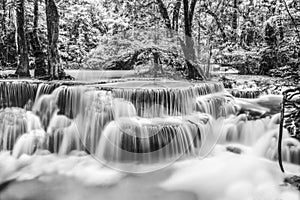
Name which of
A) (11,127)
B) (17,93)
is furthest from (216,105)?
(17,93)

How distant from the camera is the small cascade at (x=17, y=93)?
6.23 m

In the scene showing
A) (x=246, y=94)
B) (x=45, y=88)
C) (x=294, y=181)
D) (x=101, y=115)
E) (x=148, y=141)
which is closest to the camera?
(x=294, y=181)

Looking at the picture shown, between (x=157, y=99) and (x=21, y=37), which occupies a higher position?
(x=21, y=37)

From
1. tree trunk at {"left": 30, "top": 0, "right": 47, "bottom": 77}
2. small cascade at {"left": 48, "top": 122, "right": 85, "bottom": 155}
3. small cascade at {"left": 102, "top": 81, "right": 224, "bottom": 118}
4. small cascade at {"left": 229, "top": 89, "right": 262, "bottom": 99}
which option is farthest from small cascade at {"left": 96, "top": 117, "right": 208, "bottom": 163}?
tree trunk at {"left": 30, "top": 0, "right": 47, "bottom": 77}

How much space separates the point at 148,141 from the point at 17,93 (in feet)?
11.1

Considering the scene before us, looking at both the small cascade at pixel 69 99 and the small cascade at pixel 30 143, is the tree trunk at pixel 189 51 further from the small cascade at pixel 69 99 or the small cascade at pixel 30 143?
the small cascade at pixel 30 143

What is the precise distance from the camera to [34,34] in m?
9.34

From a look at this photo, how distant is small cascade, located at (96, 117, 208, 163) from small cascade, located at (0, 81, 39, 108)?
86.1 inches

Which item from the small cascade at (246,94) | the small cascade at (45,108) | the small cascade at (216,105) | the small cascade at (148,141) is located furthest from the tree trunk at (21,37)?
the small cascade at (246,94)

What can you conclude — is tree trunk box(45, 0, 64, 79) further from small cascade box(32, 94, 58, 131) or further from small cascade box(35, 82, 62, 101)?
small cascade box(32, 94, 58, 131)

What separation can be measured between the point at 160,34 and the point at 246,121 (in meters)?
Answer: 2.78

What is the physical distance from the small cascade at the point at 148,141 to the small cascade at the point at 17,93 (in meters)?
2.19

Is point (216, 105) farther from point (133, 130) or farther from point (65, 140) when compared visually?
point (65, 140)

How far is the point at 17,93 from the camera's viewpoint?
6277mm
